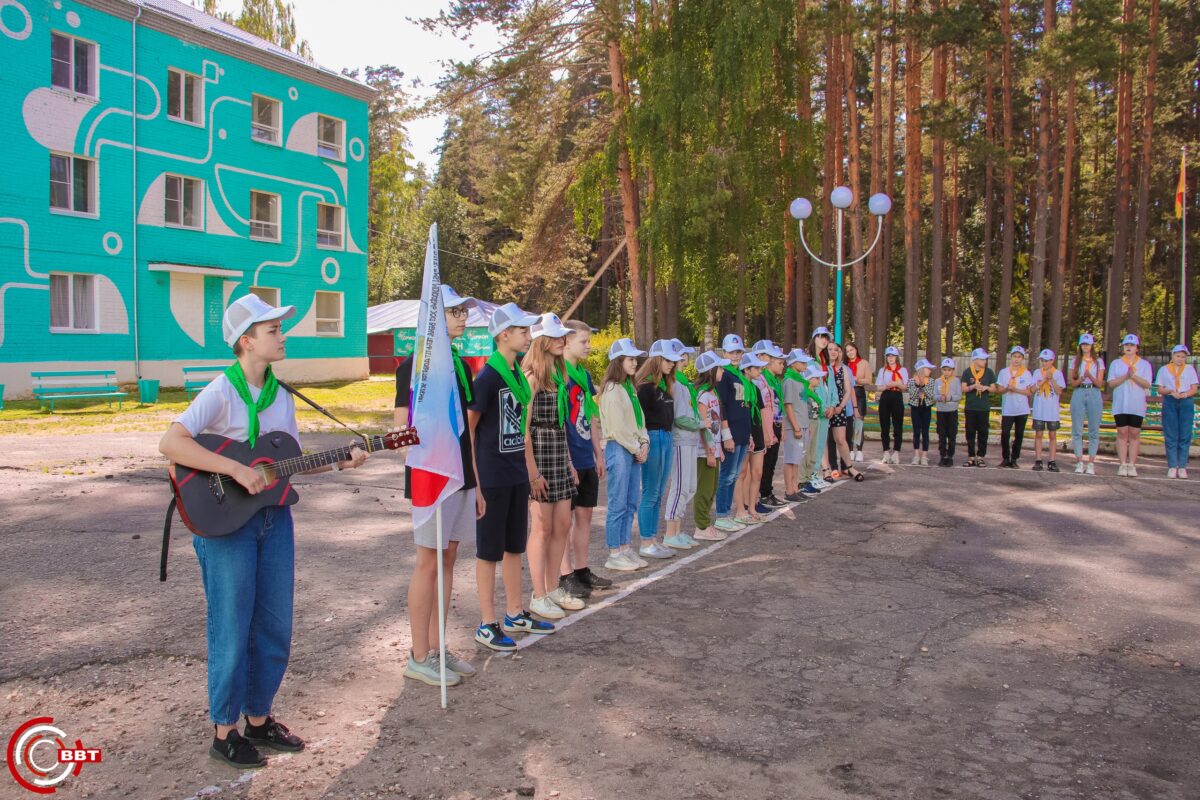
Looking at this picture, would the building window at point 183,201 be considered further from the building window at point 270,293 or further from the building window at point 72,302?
the building window at point 72,302

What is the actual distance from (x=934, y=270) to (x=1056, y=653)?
23550 mm

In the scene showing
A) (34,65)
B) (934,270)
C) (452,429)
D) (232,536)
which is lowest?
(232,536)

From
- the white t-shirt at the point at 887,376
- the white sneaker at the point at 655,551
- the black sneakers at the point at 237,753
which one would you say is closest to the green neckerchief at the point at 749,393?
the white sneaker at the point at 655,551

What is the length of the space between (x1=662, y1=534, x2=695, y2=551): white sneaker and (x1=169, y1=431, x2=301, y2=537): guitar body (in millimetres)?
5067

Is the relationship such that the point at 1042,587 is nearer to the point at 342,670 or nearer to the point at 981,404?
the point at 342,670

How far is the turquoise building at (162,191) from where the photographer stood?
23875 mm

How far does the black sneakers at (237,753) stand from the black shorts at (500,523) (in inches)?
69.4

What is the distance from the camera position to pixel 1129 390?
13492mm

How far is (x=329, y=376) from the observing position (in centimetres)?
3331

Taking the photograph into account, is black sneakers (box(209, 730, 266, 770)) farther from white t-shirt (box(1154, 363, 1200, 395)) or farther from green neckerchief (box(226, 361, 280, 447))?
white t-shirt (box(1154, 363, 1200, 395))

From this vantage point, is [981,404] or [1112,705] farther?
[981,404]

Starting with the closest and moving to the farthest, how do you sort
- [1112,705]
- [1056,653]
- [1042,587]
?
1. [1112,705]
2. [1056,653]
3. [1042,587]

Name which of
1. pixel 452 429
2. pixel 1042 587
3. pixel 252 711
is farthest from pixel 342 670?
pixel 1042 587

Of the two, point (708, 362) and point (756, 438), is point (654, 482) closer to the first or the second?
point (708, 362)
